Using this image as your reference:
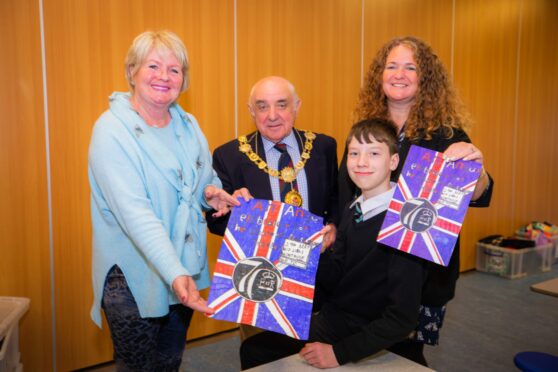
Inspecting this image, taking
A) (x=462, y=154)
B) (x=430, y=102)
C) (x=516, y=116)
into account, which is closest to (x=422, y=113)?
(x=430, y=102)

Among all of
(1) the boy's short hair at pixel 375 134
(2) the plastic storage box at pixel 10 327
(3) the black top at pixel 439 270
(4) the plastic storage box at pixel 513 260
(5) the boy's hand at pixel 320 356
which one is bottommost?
(4) the plastic storage box at pixel 513 260

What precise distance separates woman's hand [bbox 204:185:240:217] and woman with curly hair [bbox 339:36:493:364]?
1.70ft

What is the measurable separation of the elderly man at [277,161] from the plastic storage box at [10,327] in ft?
3.17

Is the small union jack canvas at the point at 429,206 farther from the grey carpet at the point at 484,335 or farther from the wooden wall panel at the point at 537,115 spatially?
the wooden wall panel at the point at 537,115

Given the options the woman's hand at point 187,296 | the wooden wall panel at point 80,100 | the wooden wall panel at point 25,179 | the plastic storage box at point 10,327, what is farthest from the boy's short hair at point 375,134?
the wooden wall panel at point 25,179

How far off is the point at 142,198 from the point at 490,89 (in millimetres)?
4745

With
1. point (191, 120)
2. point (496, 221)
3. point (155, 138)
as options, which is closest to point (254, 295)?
point (155, 138)

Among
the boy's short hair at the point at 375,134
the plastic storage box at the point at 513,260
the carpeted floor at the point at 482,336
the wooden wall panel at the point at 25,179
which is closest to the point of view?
the boy's short hair at the point at 375,134

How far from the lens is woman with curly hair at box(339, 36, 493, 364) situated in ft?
5.96

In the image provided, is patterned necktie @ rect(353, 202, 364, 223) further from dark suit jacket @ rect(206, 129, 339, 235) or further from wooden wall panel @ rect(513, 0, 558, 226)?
wooden wall panel @ rect(513, 0, 558, 226)

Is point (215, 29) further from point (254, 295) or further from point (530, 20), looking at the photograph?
point (530, 20)

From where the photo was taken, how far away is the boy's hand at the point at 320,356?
53.7 inches

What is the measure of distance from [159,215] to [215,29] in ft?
7.11

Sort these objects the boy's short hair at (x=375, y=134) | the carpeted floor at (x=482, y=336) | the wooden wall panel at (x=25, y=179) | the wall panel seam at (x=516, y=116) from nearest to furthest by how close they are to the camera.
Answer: the boy's short hair at (x=375, y=134), the wooden wall panel at (x=25, y=179), the carpeted floor at (x=482, y=336), the wall panel seam at (x=516, y=116)
